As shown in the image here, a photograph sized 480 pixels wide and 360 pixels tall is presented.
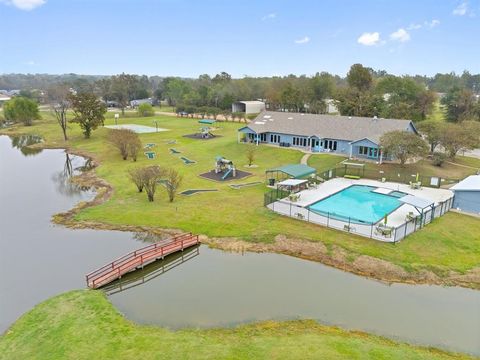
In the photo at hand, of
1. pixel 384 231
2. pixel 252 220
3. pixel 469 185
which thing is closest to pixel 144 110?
pixel 252 220

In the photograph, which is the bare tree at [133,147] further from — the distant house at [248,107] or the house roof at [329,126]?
the distant house at [248,107]

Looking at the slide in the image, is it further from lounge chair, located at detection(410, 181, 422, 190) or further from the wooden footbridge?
lounge chair, located at detection(410, 181, 422, 190)

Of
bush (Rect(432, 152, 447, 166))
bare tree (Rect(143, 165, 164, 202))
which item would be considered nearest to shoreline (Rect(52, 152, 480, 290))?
bare tree (Rect(143, 165, 164, 202))

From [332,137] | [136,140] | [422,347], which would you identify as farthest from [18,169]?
[422,347]

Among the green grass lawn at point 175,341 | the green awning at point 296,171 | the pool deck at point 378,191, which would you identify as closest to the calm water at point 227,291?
the green grass lawn at point 175,341

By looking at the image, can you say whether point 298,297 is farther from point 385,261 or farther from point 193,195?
point 193,195

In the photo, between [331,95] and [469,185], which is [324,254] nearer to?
[469,185]

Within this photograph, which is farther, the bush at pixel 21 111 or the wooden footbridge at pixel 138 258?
the bush at pixel 21 111
